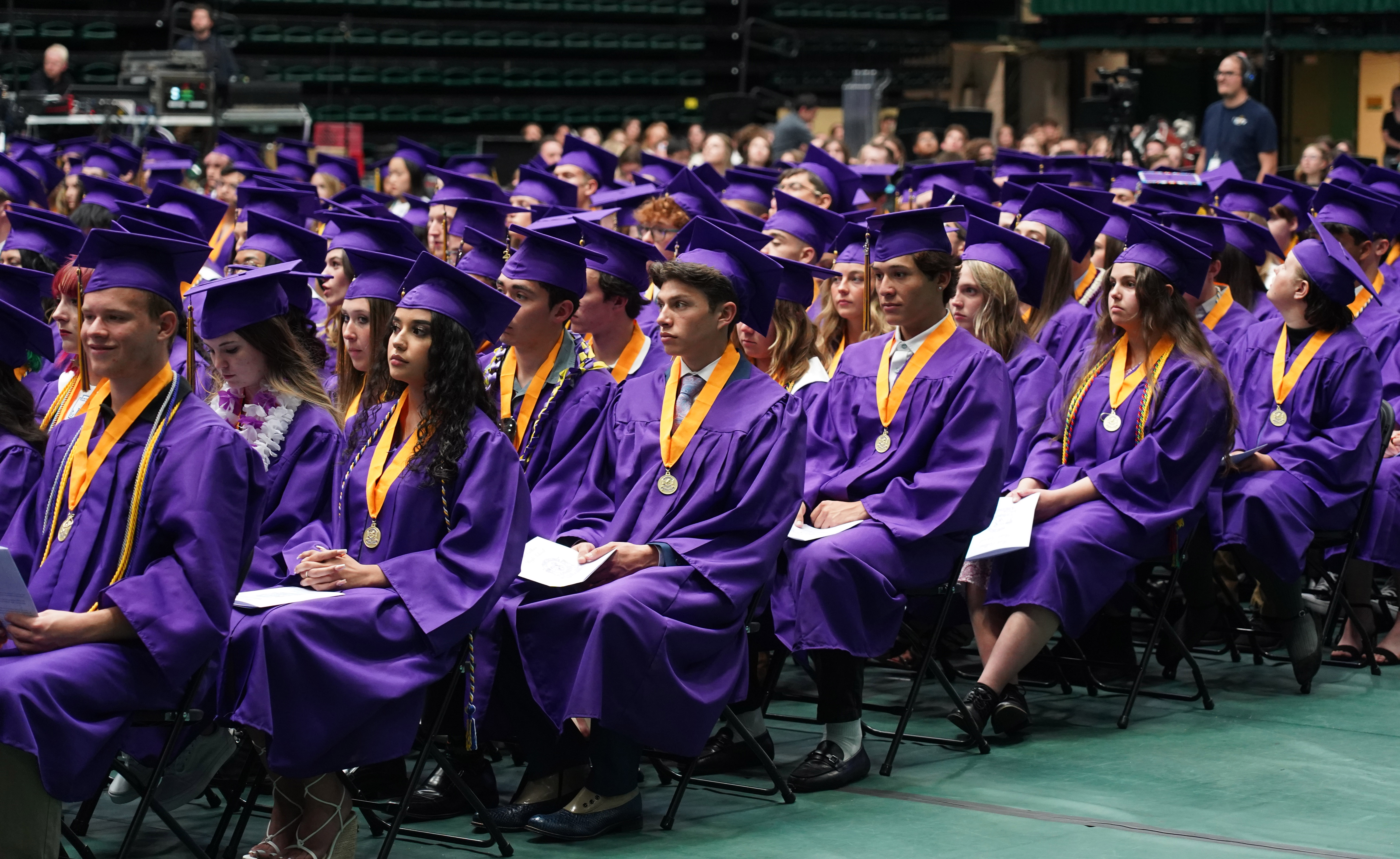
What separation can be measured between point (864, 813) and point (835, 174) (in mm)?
5129

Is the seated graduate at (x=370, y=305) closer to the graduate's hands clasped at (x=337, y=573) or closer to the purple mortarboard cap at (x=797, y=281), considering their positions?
the graduate's hands clasped at (x=337, y=573)

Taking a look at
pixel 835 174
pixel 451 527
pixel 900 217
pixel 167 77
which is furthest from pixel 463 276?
A: pixel 167 77

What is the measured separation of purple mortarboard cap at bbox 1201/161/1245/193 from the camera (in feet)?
31.2

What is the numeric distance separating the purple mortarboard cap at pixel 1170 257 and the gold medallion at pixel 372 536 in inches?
112

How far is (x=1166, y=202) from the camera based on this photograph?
7.89 metres

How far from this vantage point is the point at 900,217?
5.21m

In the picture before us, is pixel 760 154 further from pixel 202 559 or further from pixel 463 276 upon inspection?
pixel 202 559

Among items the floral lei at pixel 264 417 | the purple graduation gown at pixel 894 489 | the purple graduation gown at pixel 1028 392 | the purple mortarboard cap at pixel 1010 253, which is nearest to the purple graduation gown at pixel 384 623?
the floral lei at pixel 264 417

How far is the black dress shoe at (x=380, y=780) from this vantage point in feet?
15.3

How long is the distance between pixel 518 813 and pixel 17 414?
168 centimetres

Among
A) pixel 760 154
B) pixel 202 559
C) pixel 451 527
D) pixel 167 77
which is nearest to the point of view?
pixel 202 559

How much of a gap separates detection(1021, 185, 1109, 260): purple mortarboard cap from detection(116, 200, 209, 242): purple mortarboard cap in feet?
10.6

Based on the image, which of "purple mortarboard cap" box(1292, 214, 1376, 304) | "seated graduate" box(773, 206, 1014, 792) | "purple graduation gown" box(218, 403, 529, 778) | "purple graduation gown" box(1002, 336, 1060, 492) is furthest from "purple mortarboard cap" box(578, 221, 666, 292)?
"purple mortarboard cap" box(1292, 214, 1376, 304)

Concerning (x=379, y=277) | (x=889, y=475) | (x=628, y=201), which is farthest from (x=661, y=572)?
(x=628, y=201)
